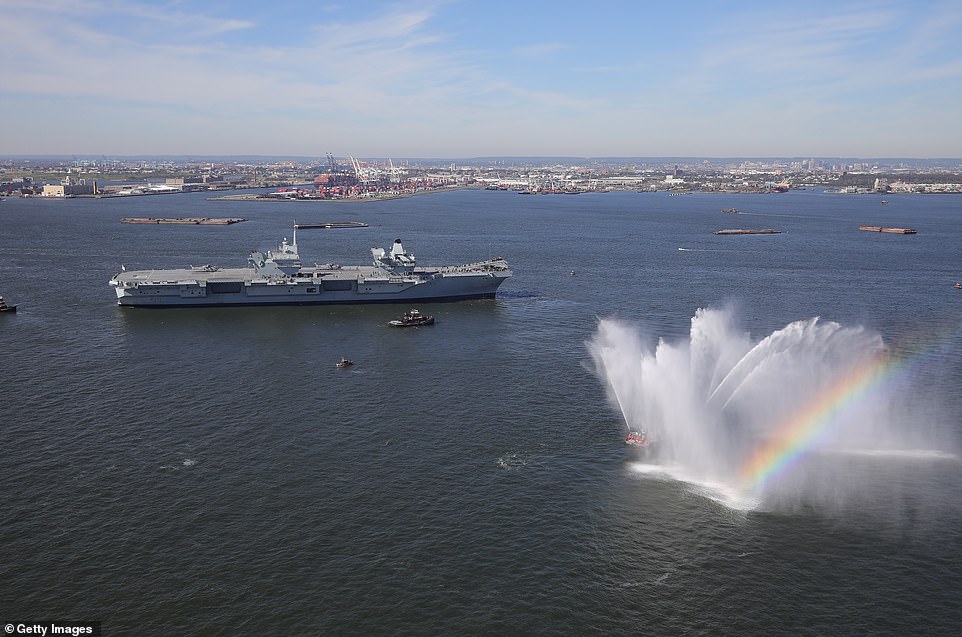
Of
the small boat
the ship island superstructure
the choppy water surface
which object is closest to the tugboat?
the choppy water surface

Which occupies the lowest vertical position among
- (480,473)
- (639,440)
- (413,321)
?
(480,473)

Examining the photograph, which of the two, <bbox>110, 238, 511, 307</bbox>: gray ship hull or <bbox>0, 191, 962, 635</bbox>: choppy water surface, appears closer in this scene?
<bbox>0, 191, 962, 635</bbox>: choppy water surface

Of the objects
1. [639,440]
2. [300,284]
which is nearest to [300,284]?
[300,284]

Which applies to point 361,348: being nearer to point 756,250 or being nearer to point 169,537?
point 169,537

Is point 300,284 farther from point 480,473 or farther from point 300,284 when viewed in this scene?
point 480,473

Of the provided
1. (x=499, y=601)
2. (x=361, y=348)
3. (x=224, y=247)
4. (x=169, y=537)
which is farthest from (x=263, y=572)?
(x=224, y=247)

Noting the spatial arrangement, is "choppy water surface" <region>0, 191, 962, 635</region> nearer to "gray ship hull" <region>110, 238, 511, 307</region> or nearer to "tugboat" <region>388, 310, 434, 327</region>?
"tugboat" <region>388, 310, 434, 327</region>

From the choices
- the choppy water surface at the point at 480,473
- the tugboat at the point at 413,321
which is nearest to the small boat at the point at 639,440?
the choppy water surface at the point at 480,473
